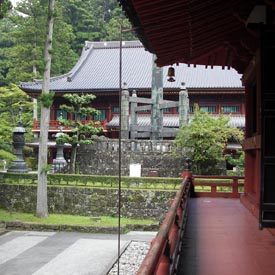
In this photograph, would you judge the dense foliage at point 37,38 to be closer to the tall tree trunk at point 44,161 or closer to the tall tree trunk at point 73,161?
the tall tree trunk at point 44,161

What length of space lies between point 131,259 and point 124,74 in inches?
806

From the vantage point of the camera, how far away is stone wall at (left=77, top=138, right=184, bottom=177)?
20781mm

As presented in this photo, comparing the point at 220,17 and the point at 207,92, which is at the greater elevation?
the point at 207,92

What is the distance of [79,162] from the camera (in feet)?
71.8

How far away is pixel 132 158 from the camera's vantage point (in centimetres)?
2108

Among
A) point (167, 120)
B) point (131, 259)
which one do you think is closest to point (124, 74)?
point (167, 120)

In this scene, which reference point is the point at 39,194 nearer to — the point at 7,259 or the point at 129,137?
the point at 7,259

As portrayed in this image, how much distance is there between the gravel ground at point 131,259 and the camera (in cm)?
1068

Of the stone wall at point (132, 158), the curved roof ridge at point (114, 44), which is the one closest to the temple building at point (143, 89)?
the curved roof ridge at point (114, 44)

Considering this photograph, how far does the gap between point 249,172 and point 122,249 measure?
6.38 meters

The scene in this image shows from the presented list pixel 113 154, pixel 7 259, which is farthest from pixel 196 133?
pixel 7 259

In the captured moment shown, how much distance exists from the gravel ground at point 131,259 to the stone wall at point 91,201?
3.21m

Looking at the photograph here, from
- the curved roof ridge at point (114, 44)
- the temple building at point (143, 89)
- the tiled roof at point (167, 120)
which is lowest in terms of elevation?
the tiled roof at point (167, 120)

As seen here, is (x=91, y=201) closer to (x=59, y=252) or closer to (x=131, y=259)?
(x=59, y=252)
